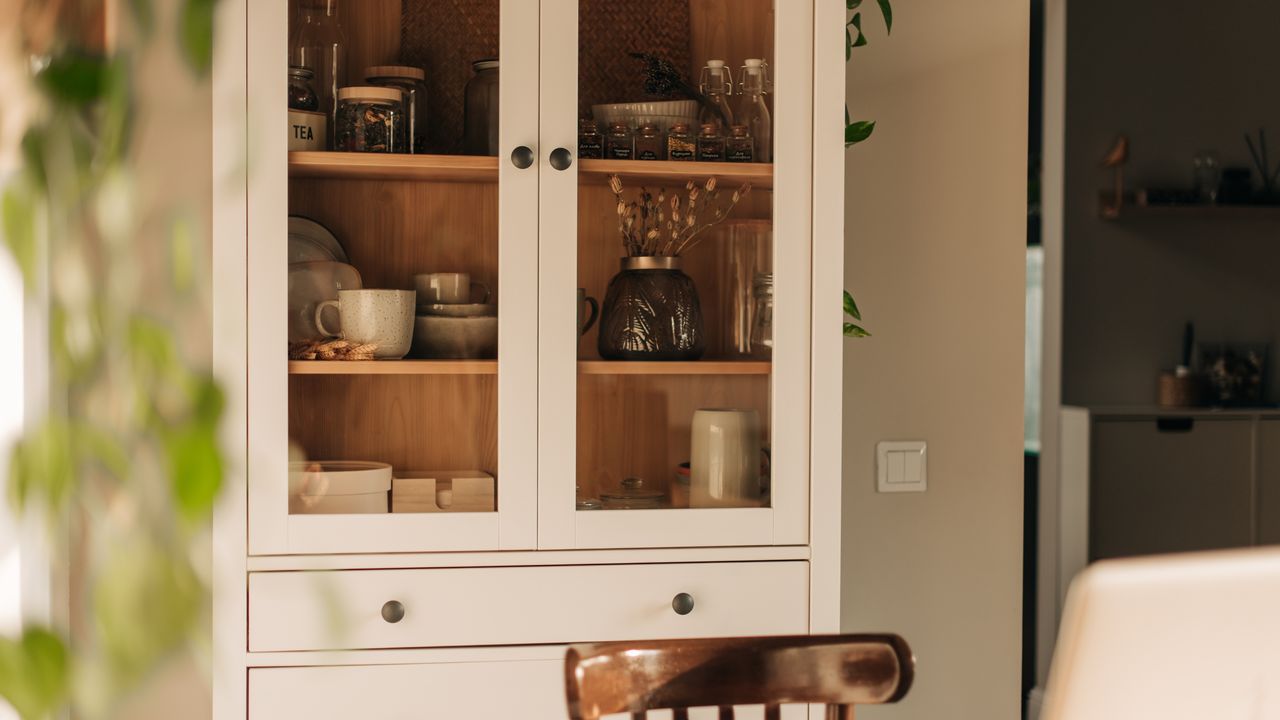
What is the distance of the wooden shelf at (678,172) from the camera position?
1.52 meters

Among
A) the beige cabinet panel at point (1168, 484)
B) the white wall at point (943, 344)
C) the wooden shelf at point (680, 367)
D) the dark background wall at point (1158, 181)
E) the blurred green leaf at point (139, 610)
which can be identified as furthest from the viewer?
the dark background wall at point (1158, 181)

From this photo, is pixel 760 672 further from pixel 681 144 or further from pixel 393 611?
pixel 681 144

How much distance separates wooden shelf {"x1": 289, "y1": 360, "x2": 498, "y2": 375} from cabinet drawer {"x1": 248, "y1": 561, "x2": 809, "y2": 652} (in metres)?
0.27

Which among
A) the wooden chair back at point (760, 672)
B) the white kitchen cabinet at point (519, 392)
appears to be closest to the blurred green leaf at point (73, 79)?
the wooden chair back at point (760, 672)

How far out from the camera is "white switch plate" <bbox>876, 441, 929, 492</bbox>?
2027 millimetres

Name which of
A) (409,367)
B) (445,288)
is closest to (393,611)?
(409,367)

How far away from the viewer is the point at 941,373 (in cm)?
205

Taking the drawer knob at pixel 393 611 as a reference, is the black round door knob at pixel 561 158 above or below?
above

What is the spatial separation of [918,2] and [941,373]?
711 millimetres

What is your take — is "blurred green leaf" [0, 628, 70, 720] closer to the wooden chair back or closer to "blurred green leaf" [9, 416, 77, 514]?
"blurred green leaf" [9, 416, 77, 514]

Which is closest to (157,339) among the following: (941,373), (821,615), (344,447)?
(344,447)

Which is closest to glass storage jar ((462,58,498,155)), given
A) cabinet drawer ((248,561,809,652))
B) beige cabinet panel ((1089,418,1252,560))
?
cabinet drawer ((248,561,809,652))

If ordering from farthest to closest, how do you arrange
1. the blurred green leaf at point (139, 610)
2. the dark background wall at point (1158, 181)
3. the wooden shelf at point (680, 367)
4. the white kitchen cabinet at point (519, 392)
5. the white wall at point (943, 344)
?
1. the dark background wall at point (1158, 181)
2. the white wall at point (943, 344)
3. the wooden shelf at point (680, 367)
4. the white kitchen cabinet at point (519, 392)
5. the blurred green leaf at point (139, 610)

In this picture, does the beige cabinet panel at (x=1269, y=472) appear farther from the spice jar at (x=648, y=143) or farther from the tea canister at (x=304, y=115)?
the tea canister at (x=304, y=115)
